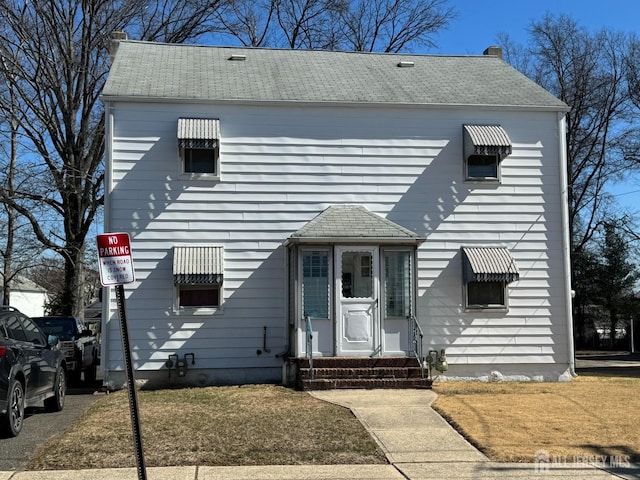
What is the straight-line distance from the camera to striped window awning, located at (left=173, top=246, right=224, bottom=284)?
13727mm

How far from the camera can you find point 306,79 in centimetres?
1623

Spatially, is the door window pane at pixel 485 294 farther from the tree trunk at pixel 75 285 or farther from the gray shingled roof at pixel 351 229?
the tree trunk at pixel 75 285

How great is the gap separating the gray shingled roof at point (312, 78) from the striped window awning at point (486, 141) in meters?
0.72

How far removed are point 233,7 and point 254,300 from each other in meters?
20.2

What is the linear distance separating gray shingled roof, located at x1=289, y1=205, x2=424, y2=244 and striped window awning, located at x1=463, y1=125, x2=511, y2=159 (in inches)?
89.8

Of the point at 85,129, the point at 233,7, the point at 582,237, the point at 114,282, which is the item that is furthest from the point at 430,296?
the point at 582,237

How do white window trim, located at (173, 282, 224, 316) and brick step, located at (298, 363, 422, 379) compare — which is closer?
brick step, located at (298, 363, 422, 379)

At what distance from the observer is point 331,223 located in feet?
45.9

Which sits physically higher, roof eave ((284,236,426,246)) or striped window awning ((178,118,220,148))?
striped window awning ((178,118,220,148))

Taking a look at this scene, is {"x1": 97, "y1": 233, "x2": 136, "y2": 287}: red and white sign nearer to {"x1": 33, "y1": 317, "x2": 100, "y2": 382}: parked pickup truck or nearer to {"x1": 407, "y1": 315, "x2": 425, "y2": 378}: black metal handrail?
{"x1": 407, "y1": 315, "x2": 425, "y2": 378}: black metal handrail

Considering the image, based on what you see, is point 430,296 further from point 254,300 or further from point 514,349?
point 254,300

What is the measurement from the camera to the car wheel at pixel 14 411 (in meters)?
8.59

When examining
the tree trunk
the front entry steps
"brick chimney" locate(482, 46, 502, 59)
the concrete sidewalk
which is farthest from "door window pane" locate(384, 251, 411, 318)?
the tree trunk

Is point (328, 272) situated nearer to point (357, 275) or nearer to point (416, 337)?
point (357, 275)
